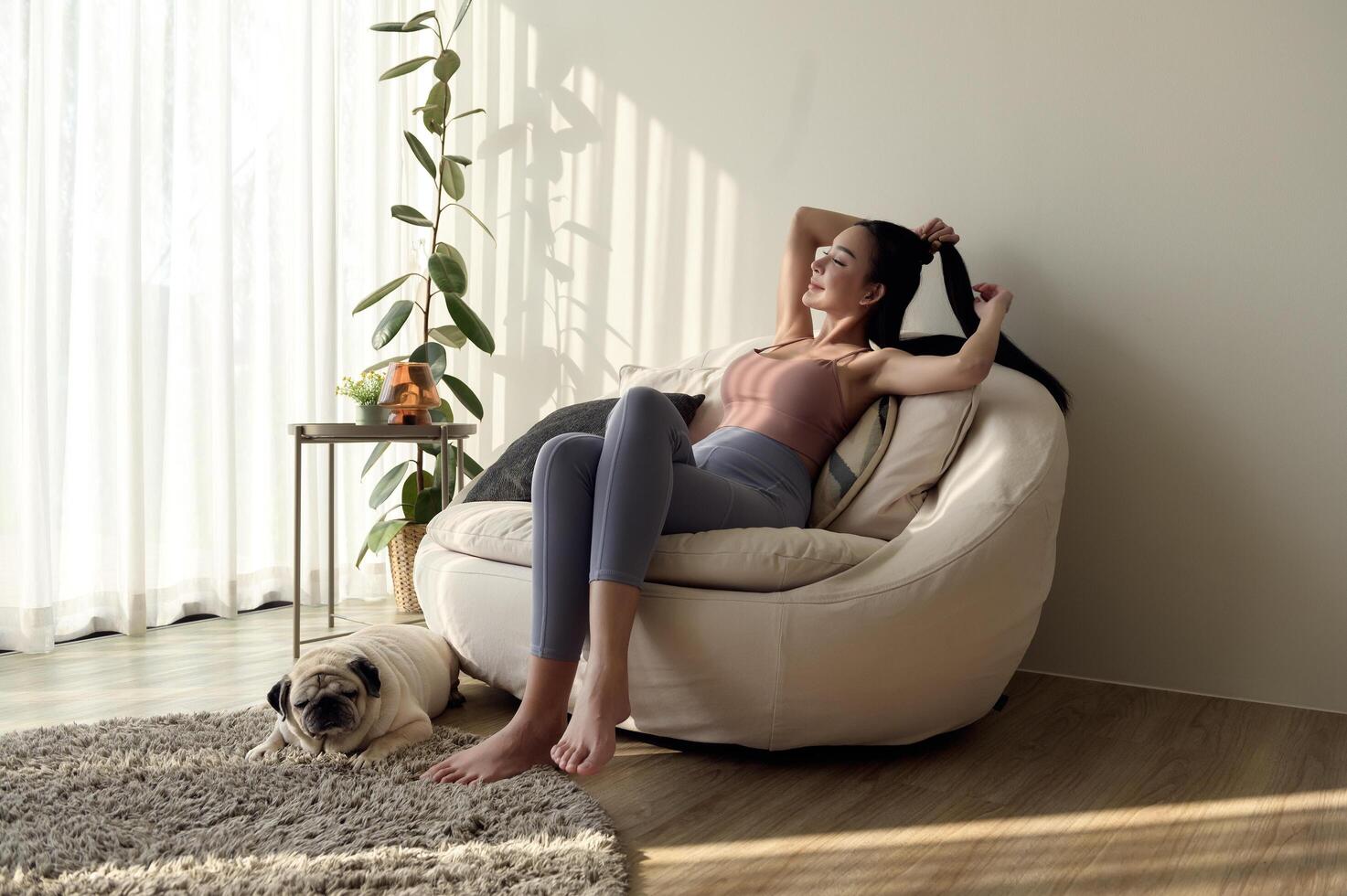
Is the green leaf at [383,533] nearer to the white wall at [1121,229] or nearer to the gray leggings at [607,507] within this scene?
the white wall at [1121,229]

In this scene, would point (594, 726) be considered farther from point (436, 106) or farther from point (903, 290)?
point (436, 106)

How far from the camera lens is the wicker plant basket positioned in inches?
128

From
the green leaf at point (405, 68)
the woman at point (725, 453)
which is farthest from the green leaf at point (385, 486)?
the woman at point (725, 453)

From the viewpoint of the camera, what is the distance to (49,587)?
103 inches

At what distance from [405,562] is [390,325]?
2.48ft

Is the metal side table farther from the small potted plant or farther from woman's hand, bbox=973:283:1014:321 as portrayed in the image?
woman's hand, bbox=973:283:1014:321

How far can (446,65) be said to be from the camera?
334 centimetres

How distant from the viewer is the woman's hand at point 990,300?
211 cm

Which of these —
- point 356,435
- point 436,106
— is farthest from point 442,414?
point 436,106

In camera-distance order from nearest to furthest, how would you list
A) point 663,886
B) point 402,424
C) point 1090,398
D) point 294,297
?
point 663,886
point 1090,398
point 402,424
point 294,297

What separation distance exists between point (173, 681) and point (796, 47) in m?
2.26

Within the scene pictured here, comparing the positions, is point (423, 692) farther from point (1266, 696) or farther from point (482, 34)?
point (482, 34)

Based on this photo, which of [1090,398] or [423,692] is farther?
[1090,398]

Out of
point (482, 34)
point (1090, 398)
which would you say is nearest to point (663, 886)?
point (1090, 398)
